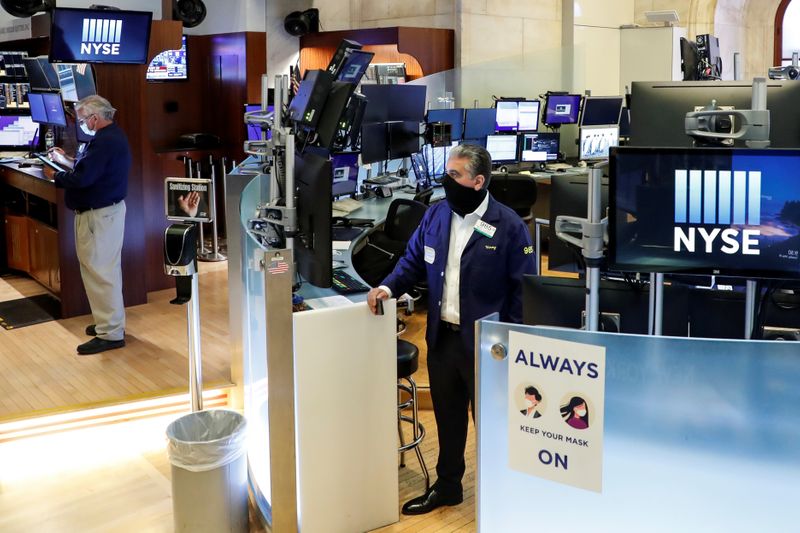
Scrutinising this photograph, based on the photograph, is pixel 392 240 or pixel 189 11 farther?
pixel 189 11

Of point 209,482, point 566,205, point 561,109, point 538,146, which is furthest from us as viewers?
point 561,109

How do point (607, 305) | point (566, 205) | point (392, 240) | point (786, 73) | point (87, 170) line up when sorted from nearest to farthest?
1. point (607, 305)
2. point (566, 205)
3. point (87, 170)
4. point (392, 240)
5. point (786, 73)

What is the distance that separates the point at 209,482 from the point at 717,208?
2.11m

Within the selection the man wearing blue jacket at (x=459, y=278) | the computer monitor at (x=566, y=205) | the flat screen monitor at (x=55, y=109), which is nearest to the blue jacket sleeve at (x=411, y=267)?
the man wearing blue jacket at (x=459, y=278)

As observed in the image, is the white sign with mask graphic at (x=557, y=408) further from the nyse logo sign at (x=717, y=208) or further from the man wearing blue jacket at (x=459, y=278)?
the man wearing blue jacket at (x=459, y=278)

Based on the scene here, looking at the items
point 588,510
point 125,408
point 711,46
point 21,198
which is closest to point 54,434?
point 125,408

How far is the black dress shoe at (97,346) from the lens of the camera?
18.2ft

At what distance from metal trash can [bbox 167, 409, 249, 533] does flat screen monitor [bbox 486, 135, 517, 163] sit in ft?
20.0

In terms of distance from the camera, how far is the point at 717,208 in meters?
2.10

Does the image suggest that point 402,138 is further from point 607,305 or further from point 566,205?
point 607,305

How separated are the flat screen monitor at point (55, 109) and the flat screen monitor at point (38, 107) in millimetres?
58

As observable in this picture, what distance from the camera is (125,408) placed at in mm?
4520

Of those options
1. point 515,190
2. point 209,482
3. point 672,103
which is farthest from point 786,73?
point 209,482

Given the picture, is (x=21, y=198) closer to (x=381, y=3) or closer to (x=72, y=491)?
(x=72, y=491)
